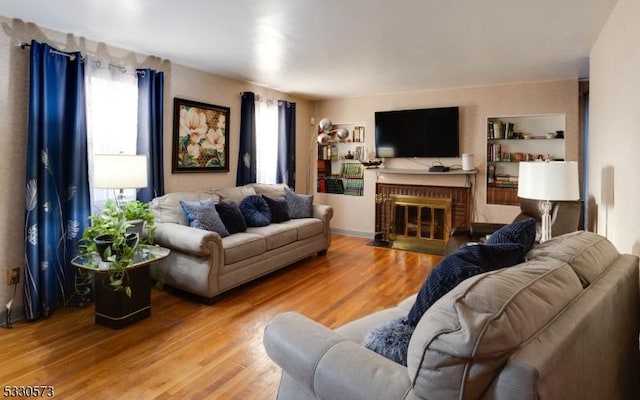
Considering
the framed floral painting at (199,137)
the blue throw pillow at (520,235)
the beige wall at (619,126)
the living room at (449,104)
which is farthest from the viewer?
the framed floral painting at (199,137)

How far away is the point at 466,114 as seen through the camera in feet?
17.7

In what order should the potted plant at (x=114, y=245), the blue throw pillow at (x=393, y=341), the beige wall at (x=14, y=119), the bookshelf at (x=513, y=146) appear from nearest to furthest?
the blue throw pillow at (x=393, y=341) < the potted plant at (x=114, y=245) < the beige wall at (x=14, y=119) < the bookshelf at (x=513, y=146)

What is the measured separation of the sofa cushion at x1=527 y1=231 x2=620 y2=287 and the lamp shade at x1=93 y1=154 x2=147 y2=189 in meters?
2.87

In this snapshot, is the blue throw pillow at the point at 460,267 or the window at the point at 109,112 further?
the window at the point at 109,112

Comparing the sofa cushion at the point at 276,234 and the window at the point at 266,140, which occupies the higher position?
the window at the point at 266,140

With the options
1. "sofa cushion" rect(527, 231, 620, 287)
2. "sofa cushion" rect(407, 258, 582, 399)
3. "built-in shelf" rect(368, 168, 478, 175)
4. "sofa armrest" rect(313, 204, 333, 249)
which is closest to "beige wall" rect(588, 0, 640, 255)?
"sofa cushion" rect(527, 231, 620, 287)

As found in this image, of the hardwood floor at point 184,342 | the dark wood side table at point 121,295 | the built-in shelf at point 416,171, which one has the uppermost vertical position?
the built-in shelf at point 416,171

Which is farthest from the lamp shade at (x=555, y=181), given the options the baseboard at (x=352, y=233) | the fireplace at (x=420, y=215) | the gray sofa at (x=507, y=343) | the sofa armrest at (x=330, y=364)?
the baseboard at (x=352, y=233)

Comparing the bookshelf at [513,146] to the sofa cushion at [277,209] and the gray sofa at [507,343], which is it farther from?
the gray sofa at [507,343]

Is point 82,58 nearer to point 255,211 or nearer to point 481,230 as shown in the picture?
point 255,211

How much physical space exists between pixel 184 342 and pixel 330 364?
1831 millimetres

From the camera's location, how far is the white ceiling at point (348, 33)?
8.73 ft

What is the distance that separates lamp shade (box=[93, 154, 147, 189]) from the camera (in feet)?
9.85

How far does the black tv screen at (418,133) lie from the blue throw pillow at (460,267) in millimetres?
4181
